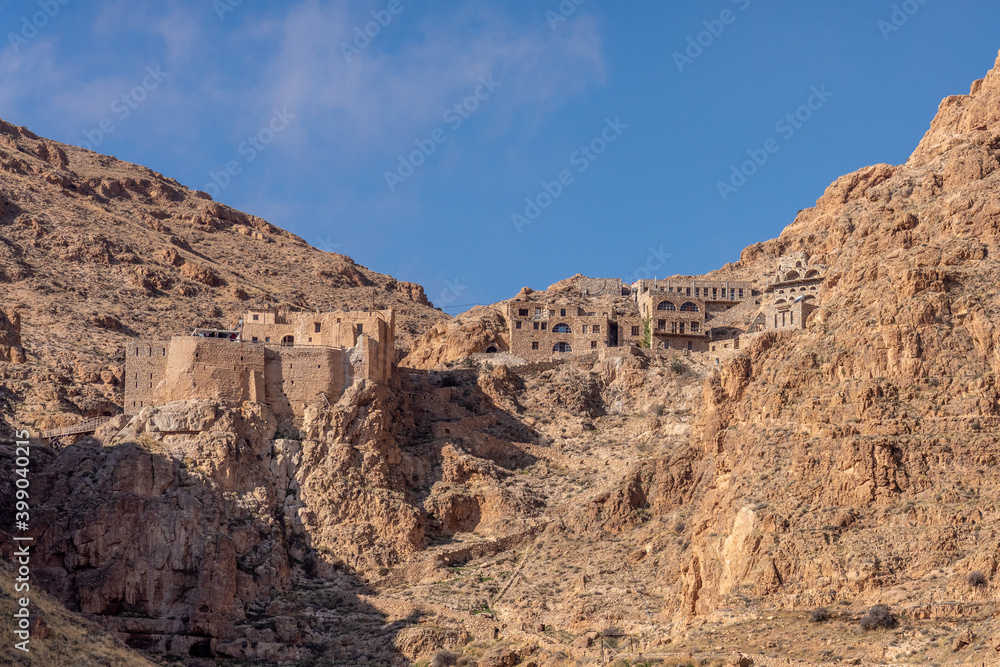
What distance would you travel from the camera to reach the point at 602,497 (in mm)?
83500

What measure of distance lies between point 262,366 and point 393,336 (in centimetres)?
998

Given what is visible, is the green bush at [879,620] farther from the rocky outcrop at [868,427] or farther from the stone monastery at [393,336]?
the stone monastery at [393,336]

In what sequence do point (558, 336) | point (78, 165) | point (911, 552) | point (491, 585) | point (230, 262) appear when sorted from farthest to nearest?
point (78, 165), point (230, 262), point (558, 336), point (491, 585), point (911, 552)

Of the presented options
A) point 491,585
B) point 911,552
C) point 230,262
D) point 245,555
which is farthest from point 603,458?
point 230,262

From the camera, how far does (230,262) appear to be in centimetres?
14250

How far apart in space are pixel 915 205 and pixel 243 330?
125 ft

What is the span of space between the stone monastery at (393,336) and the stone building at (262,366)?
5 cm

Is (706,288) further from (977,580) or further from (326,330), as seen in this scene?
(977,580)

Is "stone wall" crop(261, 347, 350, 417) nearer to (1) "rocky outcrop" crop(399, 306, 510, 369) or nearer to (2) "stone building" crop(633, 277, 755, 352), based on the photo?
(1) "rocky outcrop" crop(399, 306, 510, 369)

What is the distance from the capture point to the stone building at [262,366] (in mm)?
87688

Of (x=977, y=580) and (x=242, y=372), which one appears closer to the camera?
(x=977, y=580)


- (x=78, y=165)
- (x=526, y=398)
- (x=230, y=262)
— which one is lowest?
(x=526, y=398)

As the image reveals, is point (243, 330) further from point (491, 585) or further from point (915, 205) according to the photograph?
point (915, 205)

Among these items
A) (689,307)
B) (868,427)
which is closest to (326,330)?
(689,307)
